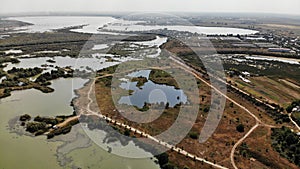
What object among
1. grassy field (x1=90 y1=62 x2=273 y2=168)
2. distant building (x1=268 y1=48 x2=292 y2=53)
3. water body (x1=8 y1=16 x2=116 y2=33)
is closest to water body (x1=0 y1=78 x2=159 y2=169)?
grassy field (x1=90 y1=62 x2=273 y2=168)

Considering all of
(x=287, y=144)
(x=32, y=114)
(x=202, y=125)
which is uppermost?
(x=287, y=144)

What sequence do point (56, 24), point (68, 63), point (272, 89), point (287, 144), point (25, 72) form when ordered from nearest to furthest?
point (287, 144), point (272, 89), point (25, 72), point (68, 63), point (56, 24)

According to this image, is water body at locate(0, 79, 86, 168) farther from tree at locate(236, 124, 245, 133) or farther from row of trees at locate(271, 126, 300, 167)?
row of trees at locate(271, 126, 300, 167)

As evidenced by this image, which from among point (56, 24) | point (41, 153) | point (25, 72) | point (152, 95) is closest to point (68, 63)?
point (25, 72)

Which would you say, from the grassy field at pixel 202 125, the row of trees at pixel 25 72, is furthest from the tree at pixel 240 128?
the row of trees at pixel 25 72

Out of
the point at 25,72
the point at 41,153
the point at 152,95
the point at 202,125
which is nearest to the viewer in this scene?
the point at 41,153

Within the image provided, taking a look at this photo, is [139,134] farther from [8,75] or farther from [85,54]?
[85,54]

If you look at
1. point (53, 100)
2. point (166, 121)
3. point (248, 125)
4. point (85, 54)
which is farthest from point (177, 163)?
point (85, 54)

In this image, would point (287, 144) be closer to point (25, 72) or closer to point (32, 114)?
point (32, 114)

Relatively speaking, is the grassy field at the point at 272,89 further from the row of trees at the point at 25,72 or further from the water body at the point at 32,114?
the row of trees at the point at 25,72
